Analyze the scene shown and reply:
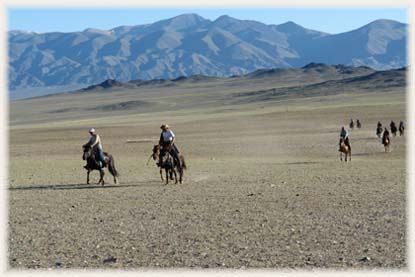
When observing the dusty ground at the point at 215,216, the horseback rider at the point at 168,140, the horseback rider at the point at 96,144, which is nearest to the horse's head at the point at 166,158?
the horseback rider at the point at 168,140

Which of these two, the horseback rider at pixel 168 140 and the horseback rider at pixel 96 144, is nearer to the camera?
the horseback rider at pixel 168 140

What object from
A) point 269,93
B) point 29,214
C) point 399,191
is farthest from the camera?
point 269,93

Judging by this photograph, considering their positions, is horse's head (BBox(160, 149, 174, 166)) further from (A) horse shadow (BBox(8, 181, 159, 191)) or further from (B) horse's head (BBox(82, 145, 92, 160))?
(B) horse's head (BBox(82, 145, 92, 160))

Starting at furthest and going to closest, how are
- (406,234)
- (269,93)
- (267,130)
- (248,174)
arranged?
1. (269,93)
2. (267,130)
3. (248,174)
4. (406,234)

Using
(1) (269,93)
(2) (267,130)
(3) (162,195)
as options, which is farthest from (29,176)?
(1) (269,93)

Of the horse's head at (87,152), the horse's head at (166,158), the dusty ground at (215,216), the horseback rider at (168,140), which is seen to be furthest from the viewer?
the horse's head at (87,152)

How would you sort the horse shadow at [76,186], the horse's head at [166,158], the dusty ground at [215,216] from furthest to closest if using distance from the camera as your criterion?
the horse's head at [166,158]
the horse shadow at [76,186]
the dusty ground at [215,216]

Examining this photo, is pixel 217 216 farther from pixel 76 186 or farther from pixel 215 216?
pixel 76 186

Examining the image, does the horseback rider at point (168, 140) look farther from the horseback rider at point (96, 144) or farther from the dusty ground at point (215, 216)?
the horseback rider at point (96, 144)

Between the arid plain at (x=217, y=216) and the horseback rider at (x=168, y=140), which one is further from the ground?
the horseback rider at (x=168, y=140)

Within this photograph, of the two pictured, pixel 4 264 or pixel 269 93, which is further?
pixel 269 93

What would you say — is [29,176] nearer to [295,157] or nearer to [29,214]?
[29,214]

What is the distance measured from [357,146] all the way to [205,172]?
1577 centimetres

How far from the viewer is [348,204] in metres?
16.2
